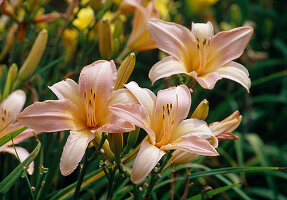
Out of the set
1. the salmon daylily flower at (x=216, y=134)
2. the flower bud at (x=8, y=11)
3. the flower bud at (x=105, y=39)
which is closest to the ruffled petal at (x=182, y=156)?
the salmon daylily flower at (x=216, y=134)

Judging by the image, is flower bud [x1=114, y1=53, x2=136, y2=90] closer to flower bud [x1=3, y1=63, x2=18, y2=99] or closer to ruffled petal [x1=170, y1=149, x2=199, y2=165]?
ruffled petal [x1=170, y1=149, x2=199, y2=165]

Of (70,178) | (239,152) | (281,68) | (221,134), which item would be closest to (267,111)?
(281,68)

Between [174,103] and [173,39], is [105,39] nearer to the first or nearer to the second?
[173,39]

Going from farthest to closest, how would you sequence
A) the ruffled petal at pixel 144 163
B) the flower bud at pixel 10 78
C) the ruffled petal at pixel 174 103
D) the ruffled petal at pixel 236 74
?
the flower bud at pixel 10 78 → the ruffled petal at pixel 236 74 → the ruffled petal at pixel 174 103 → the ruffled petal at pixel 144 163

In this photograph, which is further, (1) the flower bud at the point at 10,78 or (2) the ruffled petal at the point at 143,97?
(1) the flower bud at the point at 10,78

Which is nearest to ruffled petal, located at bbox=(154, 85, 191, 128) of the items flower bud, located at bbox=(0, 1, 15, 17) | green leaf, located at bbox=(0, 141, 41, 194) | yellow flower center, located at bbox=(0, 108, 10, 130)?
green leaf, located at bbox=(0, 141, 41, 194)

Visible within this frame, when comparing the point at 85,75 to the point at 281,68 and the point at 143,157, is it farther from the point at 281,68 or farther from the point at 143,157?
the point at 281,68

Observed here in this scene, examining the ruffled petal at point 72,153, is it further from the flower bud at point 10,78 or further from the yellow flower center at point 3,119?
the flower bud at point 10,78

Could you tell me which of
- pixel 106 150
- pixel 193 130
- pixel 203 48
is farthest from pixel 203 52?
pixel 106 150
